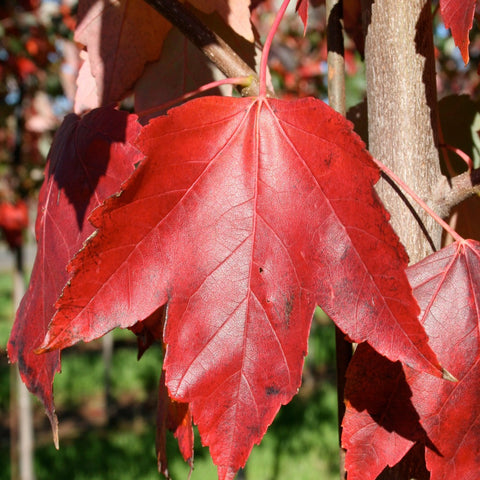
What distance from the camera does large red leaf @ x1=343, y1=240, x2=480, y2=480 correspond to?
477mm

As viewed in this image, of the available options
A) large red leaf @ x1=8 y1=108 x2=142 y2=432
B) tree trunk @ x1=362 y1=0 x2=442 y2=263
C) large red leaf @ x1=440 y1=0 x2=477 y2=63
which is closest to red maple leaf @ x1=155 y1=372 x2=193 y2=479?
large red leaf @ x1=8 y1=108 x2=142 y2=432

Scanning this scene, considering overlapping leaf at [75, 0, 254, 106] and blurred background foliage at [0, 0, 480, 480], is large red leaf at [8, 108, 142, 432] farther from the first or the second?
blurred background foliage at [0, 0, 480, 480]

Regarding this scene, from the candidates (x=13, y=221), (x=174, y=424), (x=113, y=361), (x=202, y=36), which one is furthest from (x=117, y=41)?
(x=113, y=361)

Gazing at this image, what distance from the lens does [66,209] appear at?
0.56m

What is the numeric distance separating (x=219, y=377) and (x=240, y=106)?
0.76 feet

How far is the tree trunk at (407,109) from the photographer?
2.00ft

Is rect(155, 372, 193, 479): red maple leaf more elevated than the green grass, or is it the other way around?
rect(155, 372, 193, 479): red maple leaf

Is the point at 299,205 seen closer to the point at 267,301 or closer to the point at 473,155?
the point at 267,301

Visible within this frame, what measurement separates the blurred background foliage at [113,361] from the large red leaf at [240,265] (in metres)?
0.46

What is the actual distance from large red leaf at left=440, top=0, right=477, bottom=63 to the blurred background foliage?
37 centimetres

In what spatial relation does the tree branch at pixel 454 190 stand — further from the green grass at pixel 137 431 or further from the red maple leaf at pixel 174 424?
the green grass at pixel 137 431

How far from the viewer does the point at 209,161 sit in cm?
51

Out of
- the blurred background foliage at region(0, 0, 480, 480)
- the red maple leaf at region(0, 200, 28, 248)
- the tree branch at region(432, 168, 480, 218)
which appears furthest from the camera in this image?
the red maple leaf at region(0, 200, 28, 248)

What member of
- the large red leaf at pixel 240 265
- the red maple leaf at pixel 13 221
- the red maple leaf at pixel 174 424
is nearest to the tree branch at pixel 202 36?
the large red leaf at pixel 240 265
